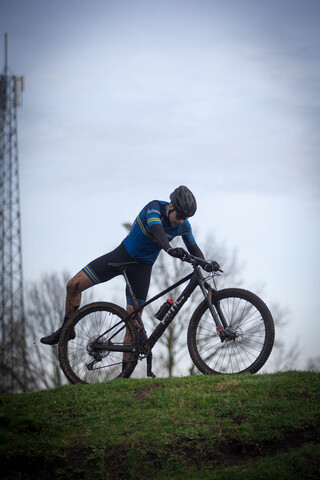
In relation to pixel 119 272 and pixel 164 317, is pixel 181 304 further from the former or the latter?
pixel 119 272

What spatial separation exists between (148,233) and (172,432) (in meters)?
2.64

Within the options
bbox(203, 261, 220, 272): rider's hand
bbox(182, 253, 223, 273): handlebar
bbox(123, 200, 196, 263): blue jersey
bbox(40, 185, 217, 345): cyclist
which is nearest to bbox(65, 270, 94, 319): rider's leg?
bbox(40, 185, 217, 345): cyclist

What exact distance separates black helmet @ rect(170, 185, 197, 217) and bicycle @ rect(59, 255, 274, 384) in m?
0.62

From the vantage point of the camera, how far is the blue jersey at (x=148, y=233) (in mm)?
7164

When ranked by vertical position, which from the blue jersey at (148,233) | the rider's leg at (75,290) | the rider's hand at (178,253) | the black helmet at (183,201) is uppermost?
the black helmet at (183,201)

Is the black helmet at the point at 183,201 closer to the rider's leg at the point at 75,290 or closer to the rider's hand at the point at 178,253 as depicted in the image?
the rider's hand at the point at 178,253

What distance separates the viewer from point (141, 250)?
7379mm

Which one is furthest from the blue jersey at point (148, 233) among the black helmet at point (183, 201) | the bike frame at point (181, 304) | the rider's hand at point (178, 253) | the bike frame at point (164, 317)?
the bike frame at point (181, 304)

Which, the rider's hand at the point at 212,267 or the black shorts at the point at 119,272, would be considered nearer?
the rider's hand at the point at 212,267

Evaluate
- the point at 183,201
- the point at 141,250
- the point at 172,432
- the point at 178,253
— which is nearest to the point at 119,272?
the point at 141,250

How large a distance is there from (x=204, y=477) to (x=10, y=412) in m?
2.34

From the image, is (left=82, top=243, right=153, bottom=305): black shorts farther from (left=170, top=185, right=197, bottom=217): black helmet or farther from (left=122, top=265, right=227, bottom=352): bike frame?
(left=170, top=185, right=197, bottom=217): black helmet

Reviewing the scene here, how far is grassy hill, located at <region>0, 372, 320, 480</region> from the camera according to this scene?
4.94m

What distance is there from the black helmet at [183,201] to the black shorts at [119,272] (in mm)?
934
